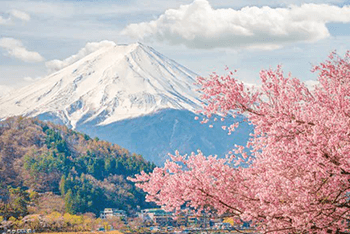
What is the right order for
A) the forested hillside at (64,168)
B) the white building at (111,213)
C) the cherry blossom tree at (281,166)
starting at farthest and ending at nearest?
1. the forested hillside at (64,168)
2. the white building at (111,213)
3. the cherry blossom tree at (281,166)

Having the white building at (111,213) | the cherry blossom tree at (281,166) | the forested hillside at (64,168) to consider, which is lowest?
the white building at (111,213)

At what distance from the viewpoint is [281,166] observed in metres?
10.5

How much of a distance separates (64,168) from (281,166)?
16535 cm

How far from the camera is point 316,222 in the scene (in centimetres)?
1073

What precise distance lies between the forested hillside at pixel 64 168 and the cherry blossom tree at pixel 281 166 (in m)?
121

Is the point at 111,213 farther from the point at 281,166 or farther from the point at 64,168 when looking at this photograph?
the point at 281,166

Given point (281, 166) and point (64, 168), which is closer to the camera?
point (281, 166)

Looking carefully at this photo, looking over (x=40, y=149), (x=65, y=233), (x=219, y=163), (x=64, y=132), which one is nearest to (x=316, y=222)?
(x=219, y=163)

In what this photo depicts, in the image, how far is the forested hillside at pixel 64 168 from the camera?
150125 mm

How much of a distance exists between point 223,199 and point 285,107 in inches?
81.8

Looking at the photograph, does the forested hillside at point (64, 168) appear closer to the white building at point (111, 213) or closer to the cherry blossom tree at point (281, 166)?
the white building at point (111, 213)

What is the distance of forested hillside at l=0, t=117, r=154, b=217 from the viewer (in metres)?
150

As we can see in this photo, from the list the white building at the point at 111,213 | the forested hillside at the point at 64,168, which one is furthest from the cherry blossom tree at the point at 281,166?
the white building at the point at 111,213

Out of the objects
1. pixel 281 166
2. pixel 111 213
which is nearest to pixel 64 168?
pixel 111 213
